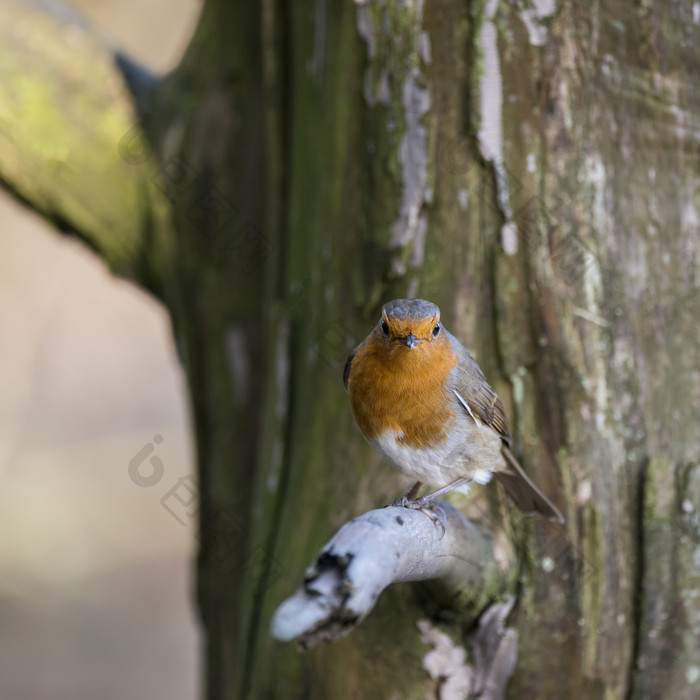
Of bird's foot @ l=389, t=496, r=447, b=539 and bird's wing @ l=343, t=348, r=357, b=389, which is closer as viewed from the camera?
bird's foot @ l=389, t=496, r=447, b=539

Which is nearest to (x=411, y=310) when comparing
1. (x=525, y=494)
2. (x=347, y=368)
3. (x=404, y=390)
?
(x=404, y=390)

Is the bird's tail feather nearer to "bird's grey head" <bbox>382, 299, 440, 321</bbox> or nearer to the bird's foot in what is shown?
the bird's foot

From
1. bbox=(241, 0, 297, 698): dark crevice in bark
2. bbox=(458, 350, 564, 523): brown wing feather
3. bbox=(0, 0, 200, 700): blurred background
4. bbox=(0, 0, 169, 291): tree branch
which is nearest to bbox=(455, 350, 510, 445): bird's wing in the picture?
bbox=(458, 350, 564, 523): brown wing feather

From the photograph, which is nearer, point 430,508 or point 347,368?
point 430,508

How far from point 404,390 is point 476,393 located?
0.19 metres

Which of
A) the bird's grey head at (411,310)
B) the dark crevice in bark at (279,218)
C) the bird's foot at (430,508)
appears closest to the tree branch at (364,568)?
the bird's foot at (430,508)

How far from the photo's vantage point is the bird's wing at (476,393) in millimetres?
2084

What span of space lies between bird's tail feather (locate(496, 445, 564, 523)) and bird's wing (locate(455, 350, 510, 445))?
0.13m

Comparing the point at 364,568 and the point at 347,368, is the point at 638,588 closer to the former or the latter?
the point at 347,368

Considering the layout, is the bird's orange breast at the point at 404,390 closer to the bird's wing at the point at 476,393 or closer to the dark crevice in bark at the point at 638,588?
the bird's wing at the point at 476,393

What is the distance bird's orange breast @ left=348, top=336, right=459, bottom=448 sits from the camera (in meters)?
2.00

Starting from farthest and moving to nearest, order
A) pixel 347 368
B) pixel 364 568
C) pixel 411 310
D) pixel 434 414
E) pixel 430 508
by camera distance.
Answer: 1. pixel 347 368
2. pixel 434 414
3. pixel 430 508
4. pixel 411 310
5. pixel 364 568

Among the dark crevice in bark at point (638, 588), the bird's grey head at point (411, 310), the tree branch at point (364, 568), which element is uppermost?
the bird's grey head at point (411, 310)

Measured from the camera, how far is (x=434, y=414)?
2107 millimetres
